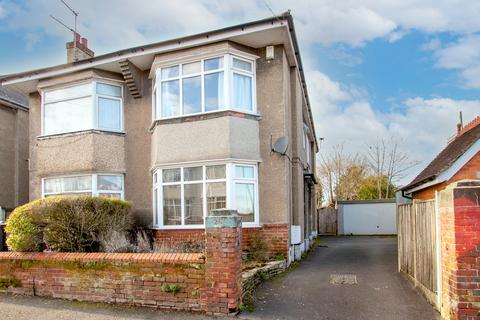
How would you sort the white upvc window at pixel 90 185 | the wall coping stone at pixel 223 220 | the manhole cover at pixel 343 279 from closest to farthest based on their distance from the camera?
the wall coping stone at pixel 223 220 < the manhole cover at pixel 343 279 < the white upvc window at pixel 90 185

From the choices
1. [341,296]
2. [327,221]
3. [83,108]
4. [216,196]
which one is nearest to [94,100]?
[83,108]

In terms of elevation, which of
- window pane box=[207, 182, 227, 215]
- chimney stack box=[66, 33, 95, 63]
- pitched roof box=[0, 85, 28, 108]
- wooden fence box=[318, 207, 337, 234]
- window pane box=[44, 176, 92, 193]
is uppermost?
chimney stack box=[66, 33, 95, 63]

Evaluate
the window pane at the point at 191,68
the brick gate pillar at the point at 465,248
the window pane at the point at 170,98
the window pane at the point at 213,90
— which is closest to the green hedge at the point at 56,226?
the window pane at the point at 170,98

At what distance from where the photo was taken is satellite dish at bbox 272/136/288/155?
1078cm

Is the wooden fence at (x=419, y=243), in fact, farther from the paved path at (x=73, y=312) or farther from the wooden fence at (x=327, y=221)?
the wooden fence at (x=327, y=221)

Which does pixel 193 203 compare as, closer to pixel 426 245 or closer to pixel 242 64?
pixel 242 64

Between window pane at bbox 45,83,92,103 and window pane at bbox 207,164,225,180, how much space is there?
4.74 meters

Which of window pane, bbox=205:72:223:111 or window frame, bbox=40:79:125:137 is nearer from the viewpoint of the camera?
window pane, bbox=205:72:223:111

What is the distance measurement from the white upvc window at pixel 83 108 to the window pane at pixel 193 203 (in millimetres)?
3361

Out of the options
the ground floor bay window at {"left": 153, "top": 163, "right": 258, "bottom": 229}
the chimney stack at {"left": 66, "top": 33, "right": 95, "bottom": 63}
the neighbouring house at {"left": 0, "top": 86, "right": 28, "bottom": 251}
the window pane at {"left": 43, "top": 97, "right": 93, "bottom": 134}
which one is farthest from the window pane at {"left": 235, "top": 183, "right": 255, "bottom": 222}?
the neighbouring house at {"left": 0, "top": 86, "right": 28, "bottom": 251}

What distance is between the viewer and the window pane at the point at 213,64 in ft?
36.3

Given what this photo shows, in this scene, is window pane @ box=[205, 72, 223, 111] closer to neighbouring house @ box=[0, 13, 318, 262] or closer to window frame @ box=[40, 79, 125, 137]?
neighbouring house @ box=[0, 13, 318, 262]

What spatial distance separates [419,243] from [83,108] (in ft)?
33.2

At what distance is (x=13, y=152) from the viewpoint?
54.7 ft
